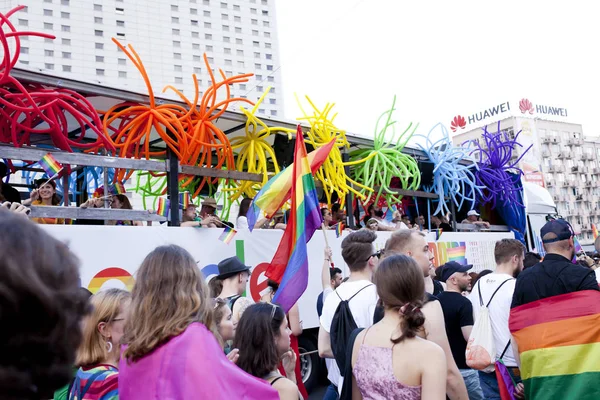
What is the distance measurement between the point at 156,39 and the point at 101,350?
94.2 metres

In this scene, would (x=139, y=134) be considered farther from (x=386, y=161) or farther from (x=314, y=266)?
(x=386, y=161)

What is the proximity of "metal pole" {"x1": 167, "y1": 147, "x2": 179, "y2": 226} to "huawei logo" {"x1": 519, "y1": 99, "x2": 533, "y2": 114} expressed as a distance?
288ft

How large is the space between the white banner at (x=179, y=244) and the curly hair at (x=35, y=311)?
3258mm

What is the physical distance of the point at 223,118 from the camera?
7.11m

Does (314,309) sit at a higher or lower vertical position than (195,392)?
lower

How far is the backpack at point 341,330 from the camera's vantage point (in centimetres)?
357

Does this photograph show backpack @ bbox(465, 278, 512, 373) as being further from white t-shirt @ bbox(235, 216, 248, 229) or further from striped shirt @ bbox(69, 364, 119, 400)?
white t-shirt @ bbox(235, 216, 248, 229)

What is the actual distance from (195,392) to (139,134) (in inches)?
186

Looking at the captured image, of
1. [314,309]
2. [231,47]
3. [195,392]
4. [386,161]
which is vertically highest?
[231,47]

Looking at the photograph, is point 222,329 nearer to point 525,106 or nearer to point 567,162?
point 525,106

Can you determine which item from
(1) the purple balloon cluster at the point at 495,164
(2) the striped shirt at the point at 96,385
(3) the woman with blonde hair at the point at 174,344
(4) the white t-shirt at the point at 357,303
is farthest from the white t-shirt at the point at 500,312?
(1) the purple balloon cluster at the point at 495,164

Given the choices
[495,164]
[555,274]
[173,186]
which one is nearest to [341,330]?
[555,274]

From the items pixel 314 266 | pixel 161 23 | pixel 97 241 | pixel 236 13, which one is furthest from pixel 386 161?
pixel 236 13

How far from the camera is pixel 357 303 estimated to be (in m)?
3.76
